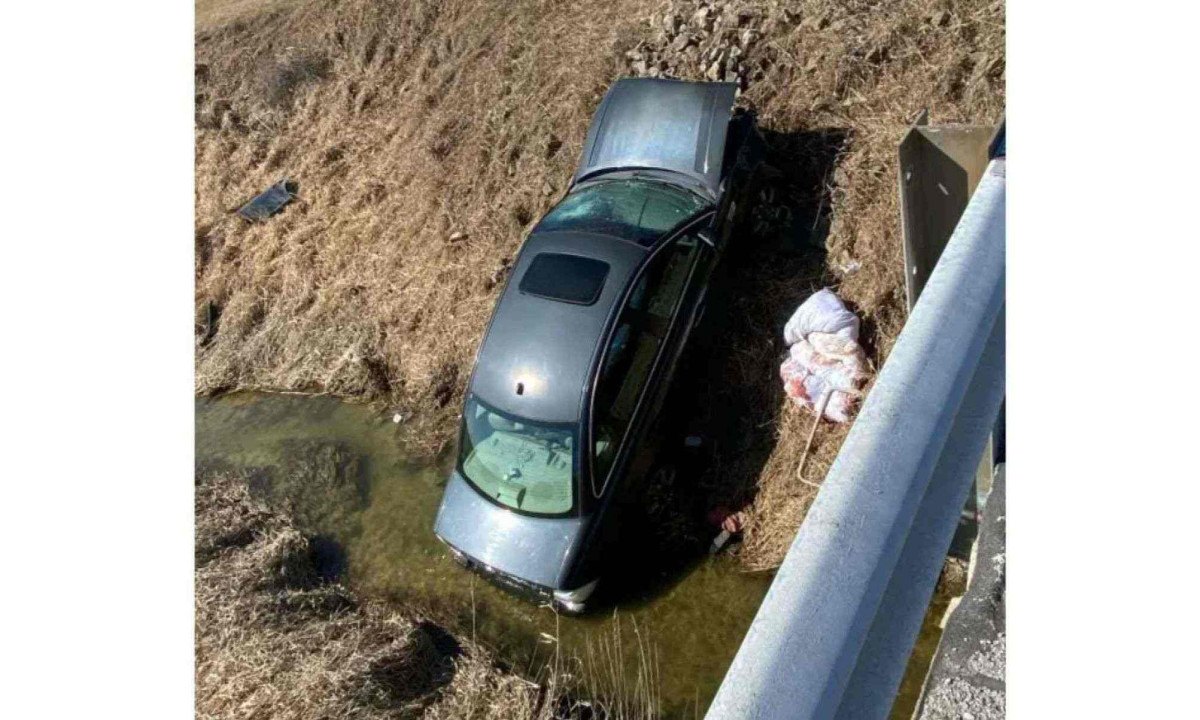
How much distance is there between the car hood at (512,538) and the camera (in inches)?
258

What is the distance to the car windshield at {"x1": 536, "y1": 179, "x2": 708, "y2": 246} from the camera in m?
7.16

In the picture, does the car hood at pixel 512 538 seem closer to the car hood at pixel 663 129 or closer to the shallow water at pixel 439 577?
the shallow water at pixel 439 577

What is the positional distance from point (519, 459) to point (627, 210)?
2347 millimetres

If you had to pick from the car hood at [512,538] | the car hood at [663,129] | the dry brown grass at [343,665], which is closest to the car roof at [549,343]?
the car hood at [512,538]

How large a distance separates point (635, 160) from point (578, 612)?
4.08 m

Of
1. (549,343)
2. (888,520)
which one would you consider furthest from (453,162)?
(888,520)

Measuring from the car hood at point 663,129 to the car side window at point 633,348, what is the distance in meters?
0.95

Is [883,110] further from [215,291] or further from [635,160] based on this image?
[215,291]

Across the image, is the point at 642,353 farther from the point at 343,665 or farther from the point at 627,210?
the point at 343,665

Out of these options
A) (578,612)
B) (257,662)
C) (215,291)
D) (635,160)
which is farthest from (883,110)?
(215,291)

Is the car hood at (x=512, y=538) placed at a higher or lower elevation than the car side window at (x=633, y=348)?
lower

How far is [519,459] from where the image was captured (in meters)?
6.81

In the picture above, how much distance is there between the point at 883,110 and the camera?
840 cm

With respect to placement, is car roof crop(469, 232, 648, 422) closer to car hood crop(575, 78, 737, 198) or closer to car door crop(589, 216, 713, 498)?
car door crop(589, 216, 713, 498)
